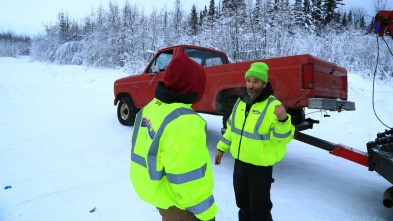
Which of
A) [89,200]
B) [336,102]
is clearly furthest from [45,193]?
[336,102]

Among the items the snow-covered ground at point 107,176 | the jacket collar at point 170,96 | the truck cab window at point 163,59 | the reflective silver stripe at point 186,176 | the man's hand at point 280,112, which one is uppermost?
the truck cab window at point 163,59

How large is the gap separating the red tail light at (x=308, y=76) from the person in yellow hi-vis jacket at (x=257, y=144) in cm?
95

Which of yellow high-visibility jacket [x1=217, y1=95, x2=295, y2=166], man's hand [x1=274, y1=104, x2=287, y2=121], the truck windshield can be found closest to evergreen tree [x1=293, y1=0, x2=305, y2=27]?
the truck windshield

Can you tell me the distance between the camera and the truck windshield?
4.83 meters

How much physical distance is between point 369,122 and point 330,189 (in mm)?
5185

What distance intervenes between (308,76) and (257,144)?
137cm

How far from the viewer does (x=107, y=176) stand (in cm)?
335

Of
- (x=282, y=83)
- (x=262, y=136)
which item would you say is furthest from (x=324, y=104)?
(x=262, y=136)

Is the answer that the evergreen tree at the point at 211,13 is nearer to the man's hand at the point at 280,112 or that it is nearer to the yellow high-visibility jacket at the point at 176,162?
the man's hand at the point at 280,112

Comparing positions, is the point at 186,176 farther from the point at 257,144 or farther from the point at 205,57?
the point at 205,57

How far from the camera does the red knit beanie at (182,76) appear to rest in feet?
3.81

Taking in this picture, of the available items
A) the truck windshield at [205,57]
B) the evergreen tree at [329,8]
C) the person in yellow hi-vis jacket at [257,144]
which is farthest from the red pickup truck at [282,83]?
the evergreen tree at [329,8]

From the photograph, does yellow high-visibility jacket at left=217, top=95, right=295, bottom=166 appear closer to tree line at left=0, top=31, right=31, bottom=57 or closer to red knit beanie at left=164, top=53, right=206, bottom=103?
red knit beanie at left=164, top=53, right=206, bottom=103

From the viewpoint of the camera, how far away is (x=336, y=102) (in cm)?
306
